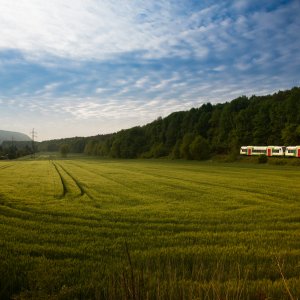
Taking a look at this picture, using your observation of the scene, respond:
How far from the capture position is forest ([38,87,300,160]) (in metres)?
101

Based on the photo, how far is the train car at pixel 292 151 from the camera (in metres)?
72.7

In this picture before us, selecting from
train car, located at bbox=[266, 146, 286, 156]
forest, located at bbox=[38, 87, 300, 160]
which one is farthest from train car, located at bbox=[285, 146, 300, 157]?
forest, located at bbox=[38, 87, 300, 160]

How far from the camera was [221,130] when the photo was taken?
125 metres

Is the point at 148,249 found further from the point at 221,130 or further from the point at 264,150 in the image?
the point at 221,130

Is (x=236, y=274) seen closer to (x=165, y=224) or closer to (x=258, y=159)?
(x=165, y=224)

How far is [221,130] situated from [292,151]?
50.4m

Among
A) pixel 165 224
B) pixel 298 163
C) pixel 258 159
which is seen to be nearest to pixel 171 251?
pixel 165 224

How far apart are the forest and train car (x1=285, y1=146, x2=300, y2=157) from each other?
11281 mm

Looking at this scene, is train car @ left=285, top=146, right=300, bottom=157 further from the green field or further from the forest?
the green field

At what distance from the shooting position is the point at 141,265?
9.16 meters

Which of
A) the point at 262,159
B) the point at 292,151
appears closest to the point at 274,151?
the point at 292,151

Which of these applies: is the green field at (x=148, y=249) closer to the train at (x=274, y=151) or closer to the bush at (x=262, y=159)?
the bush at (x=262, y=159)

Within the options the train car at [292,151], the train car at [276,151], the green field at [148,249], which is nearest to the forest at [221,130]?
the train car at [276,151]

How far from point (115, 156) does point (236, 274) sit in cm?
15900
